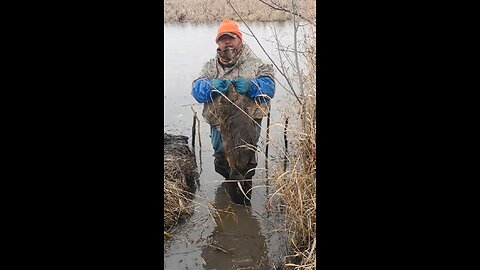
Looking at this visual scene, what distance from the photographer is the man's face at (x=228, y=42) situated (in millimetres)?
5058

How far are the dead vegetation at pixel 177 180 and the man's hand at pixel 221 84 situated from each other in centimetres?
81

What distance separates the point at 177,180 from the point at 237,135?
2.60 ft

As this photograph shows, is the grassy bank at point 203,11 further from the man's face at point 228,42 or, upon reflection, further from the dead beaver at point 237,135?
the dead beaver at point 237,135

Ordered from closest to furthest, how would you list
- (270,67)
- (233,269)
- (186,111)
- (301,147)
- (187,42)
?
(301,147) < (233,269) < (270,67) < (186,111) < (187,42)

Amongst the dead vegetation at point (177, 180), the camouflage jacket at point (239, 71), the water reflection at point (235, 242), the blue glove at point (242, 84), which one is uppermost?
the camouflage jacket at point (239, 71)

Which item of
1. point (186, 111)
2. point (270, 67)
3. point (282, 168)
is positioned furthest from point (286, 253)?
point (186, 111)

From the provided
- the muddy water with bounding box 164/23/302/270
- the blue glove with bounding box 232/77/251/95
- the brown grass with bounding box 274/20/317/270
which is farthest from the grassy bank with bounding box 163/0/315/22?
the brown grass with bounding box 274/20/317/270

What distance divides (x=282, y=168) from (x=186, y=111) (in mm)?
3658

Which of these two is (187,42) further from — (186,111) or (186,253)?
(186,253)

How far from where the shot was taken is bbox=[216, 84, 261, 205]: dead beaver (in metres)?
4.83

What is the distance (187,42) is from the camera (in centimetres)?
1005

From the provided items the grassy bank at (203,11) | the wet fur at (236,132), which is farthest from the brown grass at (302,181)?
the grassy bank at (203,11)

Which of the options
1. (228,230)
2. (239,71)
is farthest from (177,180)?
(239,71)

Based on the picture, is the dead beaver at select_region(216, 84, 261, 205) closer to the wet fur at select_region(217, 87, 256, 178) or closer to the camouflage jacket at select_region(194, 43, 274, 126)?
the wet fur at select_region(217, 87, 256, 178)
